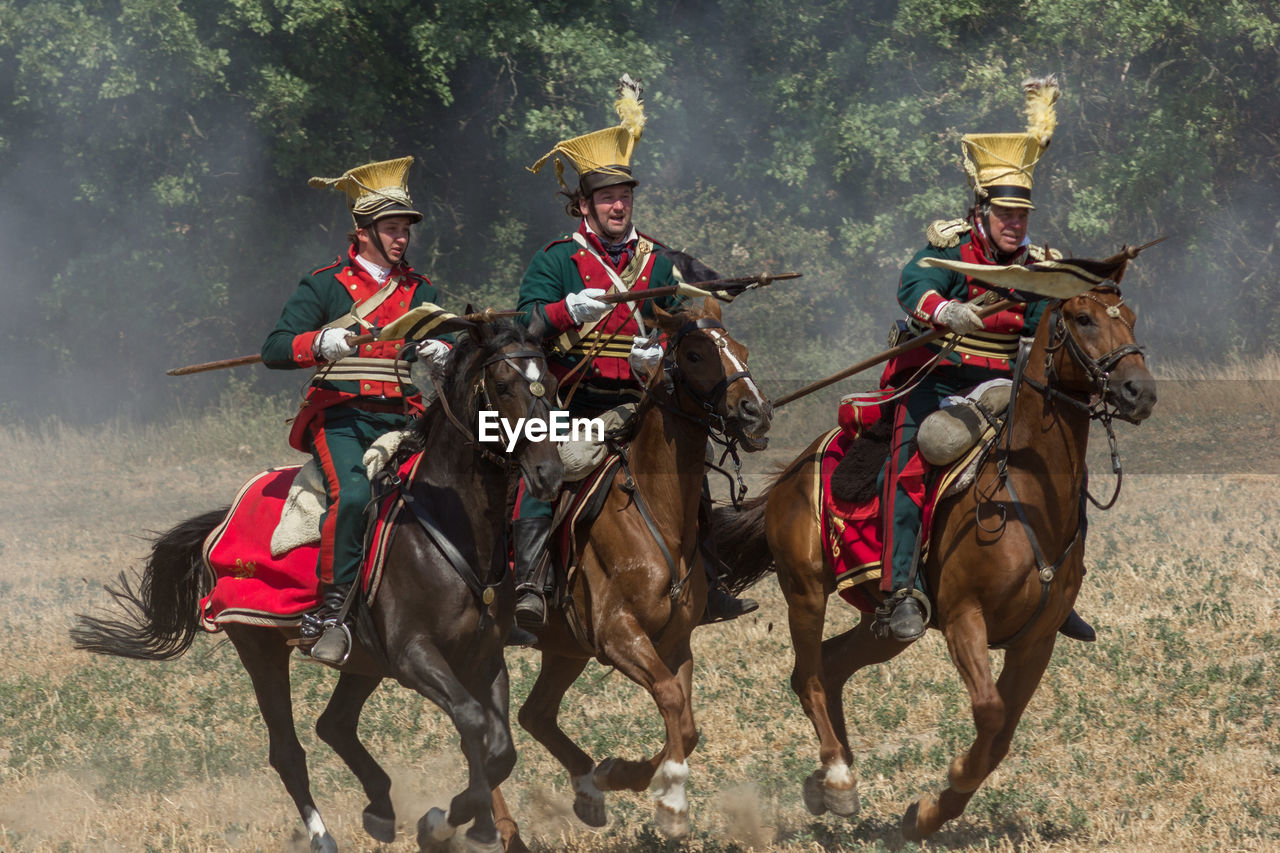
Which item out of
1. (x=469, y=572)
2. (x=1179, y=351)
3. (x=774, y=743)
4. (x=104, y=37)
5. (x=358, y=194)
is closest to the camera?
(x=469, y=572)

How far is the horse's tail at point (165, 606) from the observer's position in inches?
350

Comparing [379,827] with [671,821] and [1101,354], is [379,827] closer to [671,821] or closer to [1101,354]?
[671,821]

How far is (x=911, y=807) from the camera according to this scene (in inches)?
299

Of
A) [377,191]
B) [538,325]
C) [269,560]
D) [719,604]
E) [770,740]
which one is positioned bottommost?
[770,740]

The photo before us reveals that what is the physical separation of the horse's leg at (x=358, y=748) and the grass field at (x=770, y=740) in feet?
1.61

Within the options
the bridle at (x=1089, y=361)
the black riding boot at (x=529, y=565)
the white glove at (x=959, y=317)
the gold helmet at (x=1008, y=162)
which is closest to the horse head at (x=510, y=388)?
the black riding boot at (x=529, y=565)

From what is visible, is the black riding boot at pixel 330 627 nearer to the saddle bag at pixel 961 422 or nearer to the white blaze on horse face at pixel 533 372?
the white blaze on horse face at pixel 533 372

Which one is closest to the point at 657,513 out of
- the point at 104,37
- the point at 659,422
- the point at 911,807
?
the point at 659,422

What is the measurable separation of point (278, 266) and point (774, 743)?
721 inches

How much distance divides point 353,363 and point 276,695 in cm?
193

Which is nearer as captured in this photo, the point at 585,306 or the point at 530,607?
the point at 585,306

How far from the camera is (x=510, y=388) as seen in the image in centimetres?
681

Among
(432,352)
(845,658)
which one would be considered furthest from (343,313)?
(845,658)

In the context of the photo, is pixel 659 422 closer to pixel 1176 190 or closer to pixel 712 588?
pixel 712 588
